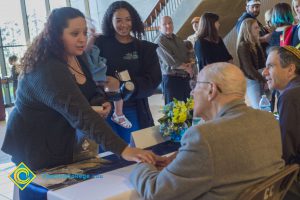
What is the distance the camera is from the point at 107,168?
1.87 metres

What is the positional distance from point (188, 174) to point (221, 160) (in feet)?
0.38

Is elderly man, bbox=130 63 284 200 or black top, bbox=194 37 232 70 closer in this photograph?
elderly man, bbox=130 63 284 200

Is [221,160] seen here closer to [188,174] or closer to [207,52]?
[188,174]

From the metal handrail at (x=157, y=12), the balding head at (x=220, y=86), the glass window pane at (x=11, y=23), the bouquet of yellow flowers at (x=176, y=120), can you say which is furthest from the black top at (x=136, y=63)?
the glass window pane at (x=11, y=23)

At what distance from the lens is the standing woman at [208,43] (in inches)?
188

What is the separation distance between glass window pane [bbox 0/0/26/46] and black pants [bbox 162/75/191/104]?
26.2ft

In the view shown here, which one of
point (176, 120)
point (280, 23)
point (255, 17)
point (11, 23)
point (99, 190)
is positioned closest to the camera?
point (99, 190)

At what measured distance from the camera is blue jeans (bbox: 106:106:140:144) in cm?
274

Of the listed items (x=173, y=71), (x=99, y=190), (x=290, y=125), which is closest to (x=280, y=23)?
(x=173, y=71)

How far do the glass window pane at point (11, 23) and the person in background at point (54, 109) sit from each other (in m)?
10.4

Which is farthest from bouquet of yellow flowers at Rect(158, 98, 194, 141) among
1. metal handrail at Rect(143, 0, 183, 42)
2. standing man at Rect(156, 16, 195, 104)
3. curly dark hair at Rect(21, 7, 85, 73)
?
metal handrail at Rect(143, 0, 183, 42)

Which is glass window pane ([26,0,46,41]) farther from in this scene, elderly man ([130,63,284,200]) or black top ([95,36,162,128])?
elderly man ([130,63,284,200])

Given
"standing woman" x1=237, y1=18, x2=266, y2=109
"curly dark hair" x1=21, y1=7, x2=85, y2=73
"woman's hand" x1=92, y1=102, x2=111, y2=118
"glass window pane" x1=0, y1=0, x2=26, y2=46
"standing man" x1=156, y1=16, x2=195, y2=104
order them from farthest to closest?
"glass window pane" x1=0, y1=0, x2=26, y2=46 → "standing man" x1=156, y1=16, x2=195, y2=104 → "standing woman" x1=237, y1=18, x2=266, y2=109 → "woman's hand" x1=92, y1=102, x2=111, y2=118 → "curly dark hair" x1=21, y1=7, x2=85, y2=73

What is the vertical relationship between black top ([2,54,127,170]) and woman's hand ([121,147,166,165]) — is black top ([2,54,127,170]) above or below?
above
